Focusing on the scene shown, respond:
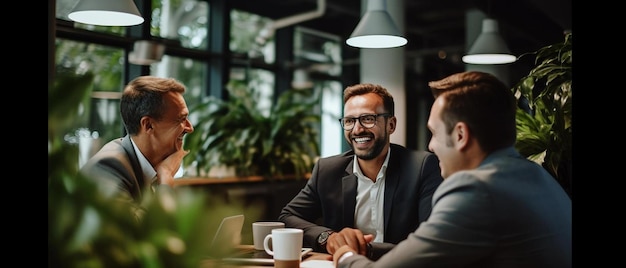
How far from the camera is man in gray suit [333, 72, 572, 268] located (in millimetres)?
1533

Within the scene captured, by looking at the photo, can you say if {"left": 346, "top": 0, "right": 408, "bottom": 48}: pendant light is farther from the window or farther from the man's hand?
the man's hand

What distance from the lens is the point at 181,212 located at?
1.11 meters

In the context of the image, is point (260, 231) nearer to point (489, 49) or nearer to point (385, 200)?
point (385, 200)

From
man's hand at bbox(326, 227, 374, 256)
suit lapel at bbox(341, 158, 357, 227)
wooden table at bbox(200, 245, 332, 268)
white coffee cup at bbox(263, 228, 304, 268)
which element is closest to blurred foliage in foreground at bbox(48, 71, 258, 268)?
wooden table at bbox(200, 245, 332, 268)

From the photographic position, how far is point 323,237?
2.37 m

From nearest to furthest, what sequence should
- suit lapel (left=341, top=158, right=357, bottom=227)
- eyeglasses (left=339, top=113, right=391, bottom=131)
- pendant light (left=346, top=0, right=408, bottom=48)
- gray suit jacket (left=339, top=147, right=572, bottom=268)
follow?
gray suit jacket (left=339, top=147, right=572, bottom=268), eyeglasses (left=339, top=113, right=391, bottom=131), suit lapel (left=341, top=158, right=357, bottom=227), pendant light (left=346, top=0, right=408, bottom=48)

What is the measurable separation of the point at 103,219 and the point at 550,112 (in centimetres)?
188

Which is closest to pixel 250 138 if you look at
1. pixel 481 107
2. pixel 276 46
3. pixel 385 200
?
pixel 276 46

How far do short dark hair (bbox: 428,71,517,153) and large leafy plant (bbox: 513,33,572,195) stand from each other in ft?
2.57

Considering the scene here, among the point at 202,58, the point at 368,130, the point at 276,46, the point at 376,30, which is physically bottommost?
the point at 368,130

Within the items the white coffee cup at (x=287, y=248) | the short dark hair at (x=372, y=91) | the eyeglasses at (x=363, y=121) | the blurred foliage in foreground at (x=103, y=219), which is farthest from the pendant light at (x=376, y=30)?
the blurred foliage in foreground at (x=103, y=219)

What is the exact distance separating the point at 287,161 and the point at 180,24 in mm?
1770

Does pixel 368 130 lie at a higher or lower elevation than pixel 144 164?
higher

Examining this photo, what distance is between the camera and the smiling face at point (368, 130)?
245 cm
